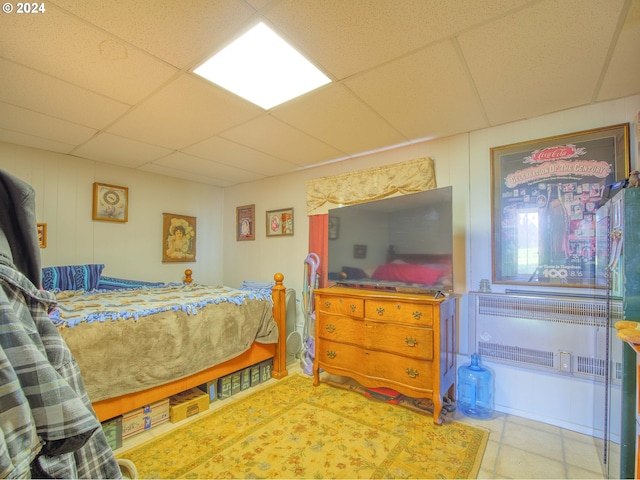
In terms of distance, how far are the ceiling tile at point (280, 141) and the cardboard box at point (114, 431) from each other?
7.15 feet

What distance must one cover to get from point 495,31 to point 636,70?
3.21 feet

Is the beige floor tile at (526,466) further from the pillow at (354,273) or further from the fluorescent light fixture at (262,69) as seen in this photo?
the fluorescent light fixture at (262,69)

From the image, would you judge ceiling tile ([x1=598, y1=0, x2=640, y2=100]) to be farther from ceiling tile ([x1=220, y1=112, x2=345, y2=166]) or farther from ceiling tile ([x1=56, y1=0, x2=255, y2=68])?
ceiling tile ([x1=220, y1=112, x2=345, y2=166])

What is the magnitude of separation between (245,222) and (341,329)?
7.49ft

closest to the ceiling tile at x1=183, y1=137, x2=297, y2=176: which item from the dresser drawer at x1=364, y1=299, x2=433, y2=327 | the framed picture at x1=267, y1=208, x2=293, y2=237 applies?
the framed picture at x1=267, y1=208, x2=293, y2=237

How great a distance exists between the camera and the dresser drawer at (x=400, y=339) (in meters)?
2.13

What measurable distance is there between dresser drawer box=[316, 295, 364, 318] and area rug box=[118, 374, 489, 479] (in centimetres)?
69

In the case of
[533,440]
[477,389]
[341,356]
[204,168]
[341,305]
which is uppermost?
[204,168]

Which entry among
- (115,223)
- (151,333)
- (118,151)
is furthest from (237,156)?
(151,333)

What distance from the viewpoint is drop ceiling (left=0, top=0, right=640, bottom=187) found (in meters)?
1.27

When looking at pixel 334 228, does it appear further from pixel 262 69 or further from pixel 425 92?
pixel 262 69

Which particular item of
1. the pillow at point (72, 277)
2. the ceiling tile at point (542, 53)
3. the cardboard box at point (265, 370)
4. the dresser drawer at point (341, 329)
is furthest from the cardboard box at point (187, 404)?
the ceiling tile at point (542, 53)

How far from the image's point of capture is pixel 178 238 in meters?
4.00

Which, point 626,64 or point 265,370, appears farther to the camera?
point 265,370
